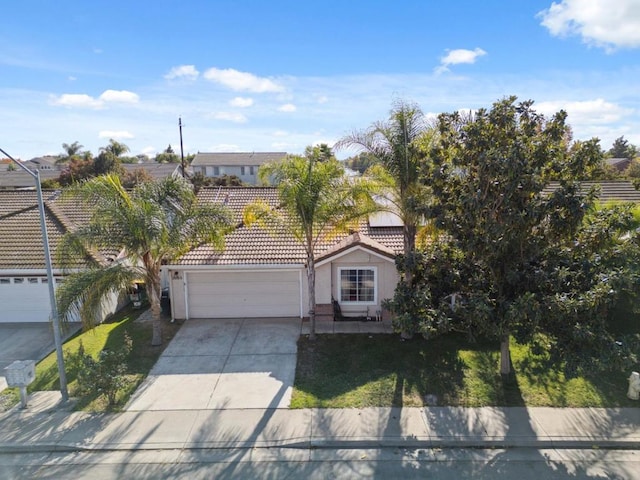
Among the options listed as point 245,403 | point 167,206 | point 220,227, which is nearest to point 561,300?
point 245,403

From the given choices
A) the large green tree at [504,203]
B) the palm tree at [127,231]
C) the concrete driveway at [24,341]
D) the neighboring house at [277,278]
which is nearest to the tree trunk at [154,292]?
the palm tree at [127,231]

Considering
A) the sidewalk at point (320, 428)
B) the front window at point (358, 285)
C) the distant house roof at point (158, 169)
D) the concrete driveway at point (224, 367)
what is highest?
the distant house roof at point (158, 169)

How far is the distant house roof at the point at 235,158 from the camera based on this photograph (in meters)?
63.7

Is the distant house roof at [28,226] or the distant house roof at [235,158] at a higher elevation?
the distant house roof at [235,158]

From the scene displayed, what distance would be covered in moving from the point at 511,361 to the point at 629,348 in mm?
→ 3257

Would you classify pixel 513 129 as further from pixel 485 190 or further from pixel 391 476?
pixel 391 476

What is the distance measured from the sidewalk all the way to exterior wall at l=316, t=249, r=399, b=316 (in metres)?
5.56

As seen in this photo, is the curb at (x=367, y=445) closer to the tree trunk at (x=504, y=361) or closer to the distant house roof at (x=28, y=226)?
the tree trunk at (x=504, y=361)

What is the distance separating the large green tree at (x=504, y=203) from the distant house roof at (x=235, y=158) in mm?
54619

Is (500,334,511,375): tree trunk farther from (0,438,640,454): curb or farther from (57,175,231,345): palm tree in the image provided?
(57,175,231,345): palm tree

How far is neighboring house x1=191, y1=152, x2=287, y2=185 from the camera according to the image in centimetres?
6344

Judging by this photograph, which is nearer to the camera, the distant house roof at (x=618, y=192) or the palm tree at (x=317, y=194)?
the palm tree at (x=317, y=194)

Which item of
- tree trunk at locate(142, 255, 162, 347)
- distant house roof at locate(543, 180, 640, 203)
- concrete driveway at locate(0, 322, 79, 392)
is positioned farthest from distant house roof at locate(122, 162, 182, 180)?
distant house roof at locate(543, 180, 640, 203)

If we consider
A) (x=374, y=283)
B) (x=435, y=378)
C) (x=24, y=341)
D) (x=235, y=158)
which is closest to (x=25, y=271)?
(x=24, y=341)
